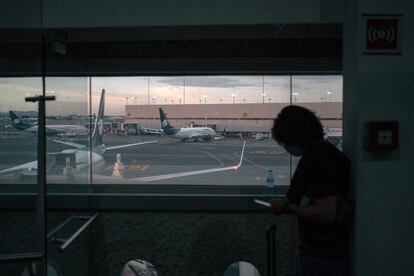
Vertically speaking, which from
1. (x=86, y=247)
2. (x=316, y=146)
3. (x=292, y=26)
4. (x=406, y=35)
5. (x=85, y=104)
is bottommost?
(x=86, y=247)

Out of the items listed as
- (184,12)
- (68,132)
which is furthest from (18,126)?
(184,12)

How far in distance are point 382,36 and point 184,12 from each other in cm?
139

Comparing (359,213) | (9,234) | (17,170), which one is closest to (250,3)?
(359,213)

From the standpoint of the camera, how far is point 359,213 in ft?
8.19

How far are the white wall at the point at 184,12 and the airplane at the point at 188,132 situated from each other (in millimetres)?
2059

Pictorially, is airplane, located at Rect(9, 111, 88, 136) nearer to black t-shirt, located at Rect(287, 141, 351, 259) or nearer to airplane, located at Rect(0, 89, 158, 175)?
airplane, located at Rect(0, 89, 158, 175)

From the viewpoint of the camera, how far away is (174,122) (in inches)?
196

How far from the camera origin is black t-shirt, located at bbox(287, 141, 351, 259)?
2.10m

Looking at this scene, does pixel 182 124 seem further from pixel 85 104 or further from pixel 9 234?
pixel 9 234

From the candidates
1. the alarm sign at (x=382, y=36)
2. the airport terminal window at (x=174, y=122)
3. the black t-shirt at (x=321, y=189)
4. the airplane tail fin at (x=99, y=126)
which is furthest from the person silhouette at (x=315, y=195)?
the airplane tail fin at (x=99, y=126)

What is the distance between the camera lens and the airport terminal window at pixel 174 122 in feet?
12.0

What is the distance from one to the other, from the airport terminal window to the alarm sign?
1448 millimetres

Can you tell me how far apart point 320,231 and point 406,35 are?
122cm

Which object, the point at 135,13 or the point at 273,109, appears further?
the point at 273,109
